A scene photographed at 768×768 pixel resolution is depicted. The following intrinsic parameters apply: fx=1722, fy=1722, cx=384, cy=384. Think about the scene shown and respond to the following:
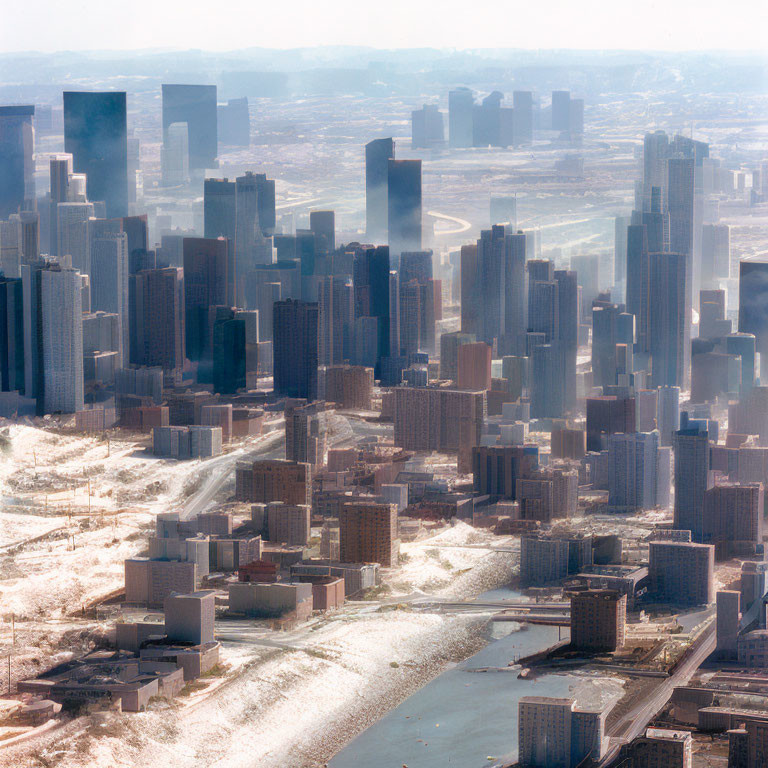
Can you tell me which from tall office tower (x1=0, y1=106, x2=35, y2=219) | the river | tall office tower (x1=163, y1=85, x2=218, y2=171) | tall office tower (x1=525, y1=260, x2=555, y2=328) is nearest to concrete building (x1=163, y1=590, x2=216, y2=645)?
the river

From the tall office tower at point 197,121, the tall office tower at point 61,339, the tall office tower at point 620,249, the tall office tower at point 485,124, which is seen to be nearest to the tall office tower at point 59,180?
→ the tall office tower at point 197,121

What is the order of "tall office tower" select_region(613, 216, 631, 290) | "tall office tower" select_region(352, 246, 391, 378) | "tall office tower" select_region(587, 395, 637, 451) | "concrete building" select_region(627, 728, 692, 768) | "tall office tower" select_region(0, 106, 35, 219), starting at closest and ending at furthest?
"concrete building" select_region(627, 728, 692, 768)
"tall office tower" select_region(587, 395, 637, 451)
"tall office tower" select_region(352, 246, 391, 378)
"tall office tower" select_region(613, 216, 631, 290)
"tall office tower" select_region(0, 106, 35, 219)

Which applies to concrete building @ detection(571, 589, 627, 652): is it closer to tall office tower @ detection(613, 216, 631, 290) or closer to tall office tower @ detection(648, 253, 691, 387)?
tall office tower @ detection(648, 253, 691, 387)

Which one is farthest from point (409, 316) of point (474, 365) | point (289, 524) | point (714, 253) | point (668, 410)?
point (289, 524)

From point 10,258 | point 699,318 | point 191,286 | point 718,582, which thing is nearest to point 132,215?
point 191,286

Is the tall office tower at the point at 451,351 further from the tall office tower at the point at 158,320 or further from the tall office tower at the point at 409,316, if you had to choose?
the tall office tower at the point at 158,320
